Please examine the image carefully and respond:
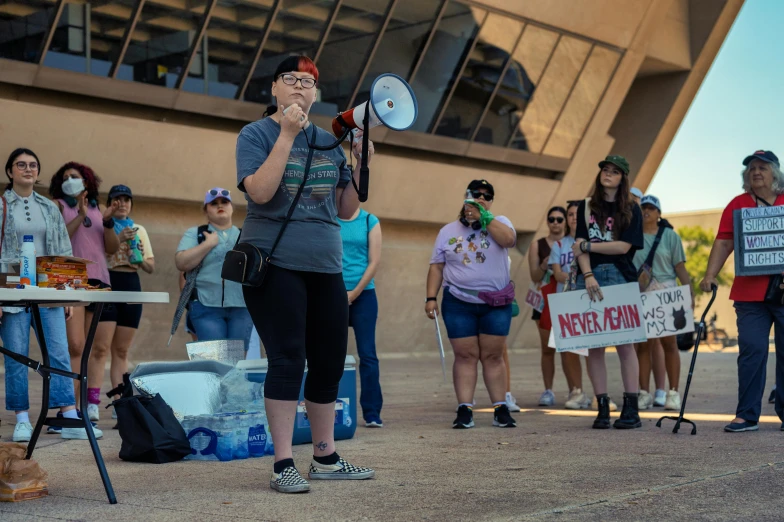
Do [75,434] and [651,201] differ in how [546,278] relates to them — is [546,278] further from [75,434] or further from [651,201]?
[75,434]

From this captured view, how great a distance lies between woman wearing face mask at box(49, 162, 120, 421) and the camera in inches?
298

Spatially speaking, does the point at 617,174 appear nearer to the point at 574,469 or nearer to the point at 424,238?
the point at 574,469

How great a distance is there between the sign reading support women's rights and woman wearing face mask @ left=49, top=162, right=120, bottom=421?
4609 millimetres

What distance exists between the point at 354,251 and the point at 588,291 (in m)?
1.79

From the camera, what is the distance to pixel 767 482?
4551 mm

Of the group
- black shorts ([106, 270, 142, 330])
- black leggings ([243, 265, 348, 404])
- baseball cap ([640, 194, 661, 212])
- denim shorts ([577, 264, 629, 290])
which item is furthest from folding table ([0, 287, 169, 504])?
baseball cap ([640, 194, 661, 212])

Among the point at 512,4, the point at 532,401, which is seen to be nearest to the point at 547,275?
the point at 532,401

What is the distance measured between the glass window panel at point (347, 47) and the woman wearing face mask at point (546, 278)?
8017mm

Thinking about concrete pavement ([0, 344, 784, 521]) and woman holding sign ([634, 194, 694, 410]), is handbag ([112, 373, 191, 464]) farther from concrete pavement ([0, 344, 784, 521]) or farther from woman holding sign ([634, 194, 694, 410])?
woman holding sign ([634, 194, 694, 410])

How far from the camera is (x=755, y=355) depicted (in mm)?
6984

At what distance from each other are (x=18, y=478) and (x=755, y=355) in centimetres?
492

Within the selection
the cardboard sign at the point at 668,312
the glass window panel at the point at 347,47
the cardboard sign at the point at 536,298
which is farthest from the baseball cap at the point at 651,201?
the glass window panel at the point at 347,47

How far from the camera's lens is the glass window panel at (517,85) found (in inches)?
802

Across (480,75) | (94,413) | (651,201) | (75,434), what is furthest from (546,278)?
(480,75)
